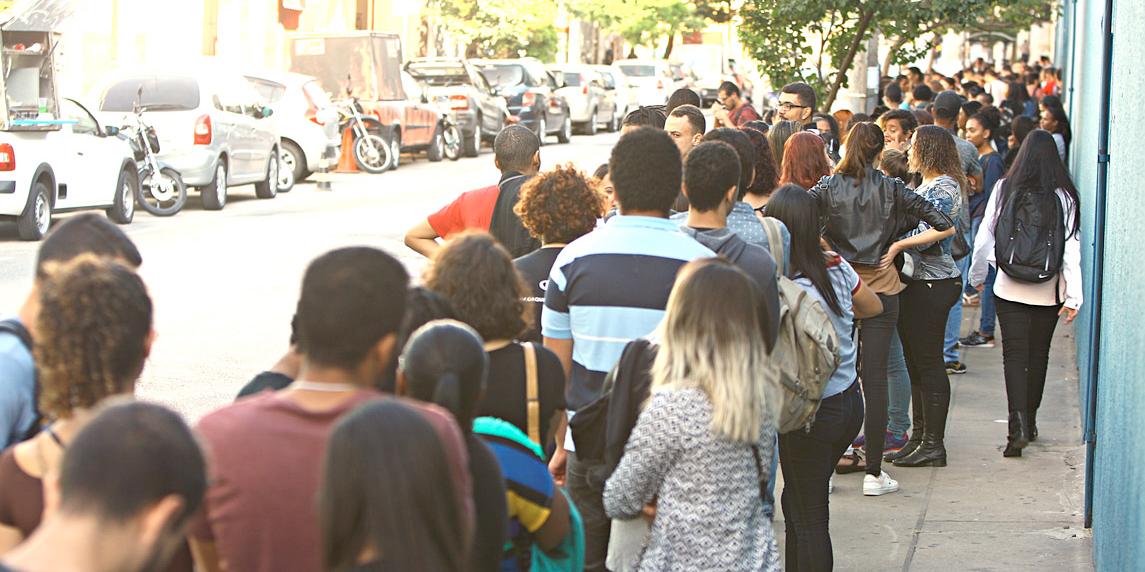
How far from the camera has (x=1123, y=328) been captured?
5500 millimetres

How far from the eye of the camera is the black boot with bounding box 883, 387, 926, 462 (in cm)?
849

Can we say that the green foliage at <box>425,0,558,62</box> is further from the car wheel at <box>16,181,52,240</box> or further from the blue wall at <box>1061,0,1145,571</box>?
the blue wall at <box>1061,0,1145,571</box>

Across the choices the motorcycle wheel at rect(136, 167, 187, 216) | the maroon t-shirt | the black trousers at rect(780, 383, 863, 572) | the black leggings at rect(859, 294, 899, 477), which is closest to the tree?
the motorcycle wheel at rect(136, 167, 187, 216)

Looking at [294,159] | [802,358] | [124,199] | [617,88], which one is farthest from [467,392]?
[617,88]

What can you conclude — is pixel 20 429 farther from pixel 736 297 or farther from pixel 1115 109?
pixel 1115 109

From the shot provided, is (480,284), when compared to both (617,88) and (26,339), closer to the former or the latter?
(26,339)

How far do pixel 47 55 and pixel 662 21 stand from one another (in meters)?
42.3

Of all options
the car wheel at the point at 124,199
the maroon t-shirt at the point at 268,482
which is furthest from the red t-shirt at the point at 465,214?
the car wheel at the point at 124,199

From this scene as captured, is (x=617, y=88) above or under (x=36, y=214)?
above

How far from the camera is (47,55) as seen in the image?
1934 cm

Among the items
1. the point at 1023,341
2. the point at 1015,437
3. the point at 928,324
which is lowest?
the point at 1015,437

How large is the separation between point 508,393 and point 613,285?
87 cm

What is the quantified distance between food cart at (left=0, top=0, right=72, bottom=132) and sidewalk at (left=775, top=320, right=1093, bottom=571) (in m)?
12.4

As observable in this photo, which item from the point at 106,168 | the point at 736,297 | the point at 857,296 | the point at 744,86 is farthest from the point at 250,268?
the point at 744,86
